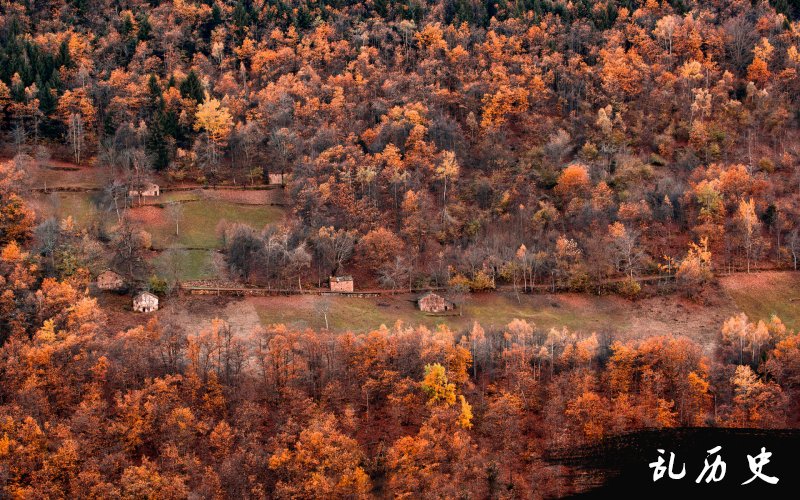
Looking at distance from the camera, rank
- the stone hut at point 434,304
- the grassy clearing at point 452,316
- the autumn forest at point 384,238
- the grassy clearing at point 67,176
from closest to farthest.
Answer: the autumn forest at point 384,238
the grassy clearing at point 452,316
the stone hut at point 434,304
the grassy clearing at point 67,176

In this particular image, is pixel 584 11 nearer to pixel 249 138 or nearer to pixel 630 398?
pixel 249 138

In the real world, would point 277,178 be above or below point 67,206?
above

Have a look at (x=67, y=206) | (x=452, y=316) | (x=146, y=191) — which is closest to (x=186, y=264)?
(x=146, y=191)

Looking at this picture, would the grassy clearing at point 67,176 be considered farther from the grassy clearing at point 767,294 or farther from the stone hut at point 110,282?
the grassy clearing at point 767,294

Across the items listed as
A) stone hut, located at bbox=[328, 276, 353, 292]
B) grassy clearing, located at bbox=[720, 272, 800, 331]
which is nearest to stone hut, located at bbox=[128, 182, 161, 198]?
stone hut, located at bbox=[328, 276, 353, 292]

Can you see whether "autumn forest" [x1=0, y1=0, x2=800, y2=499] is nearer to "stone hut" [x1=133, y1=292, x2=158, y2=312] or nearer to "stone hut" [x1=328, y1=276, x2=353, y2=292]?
"stone hut" [x1=328, y1=276, x2=353, y2=292]

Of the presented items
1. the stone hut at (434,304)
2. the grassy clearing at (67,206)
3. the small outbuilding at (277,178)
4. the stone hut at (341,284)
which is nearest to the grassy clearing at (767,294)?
the stone hut at (434,304)

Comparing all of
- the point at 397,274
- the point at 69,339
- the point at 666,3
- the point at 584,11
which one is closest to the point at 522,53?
the point at 584,11

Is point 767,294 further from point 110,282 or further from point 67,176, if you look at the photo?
point 67,176
